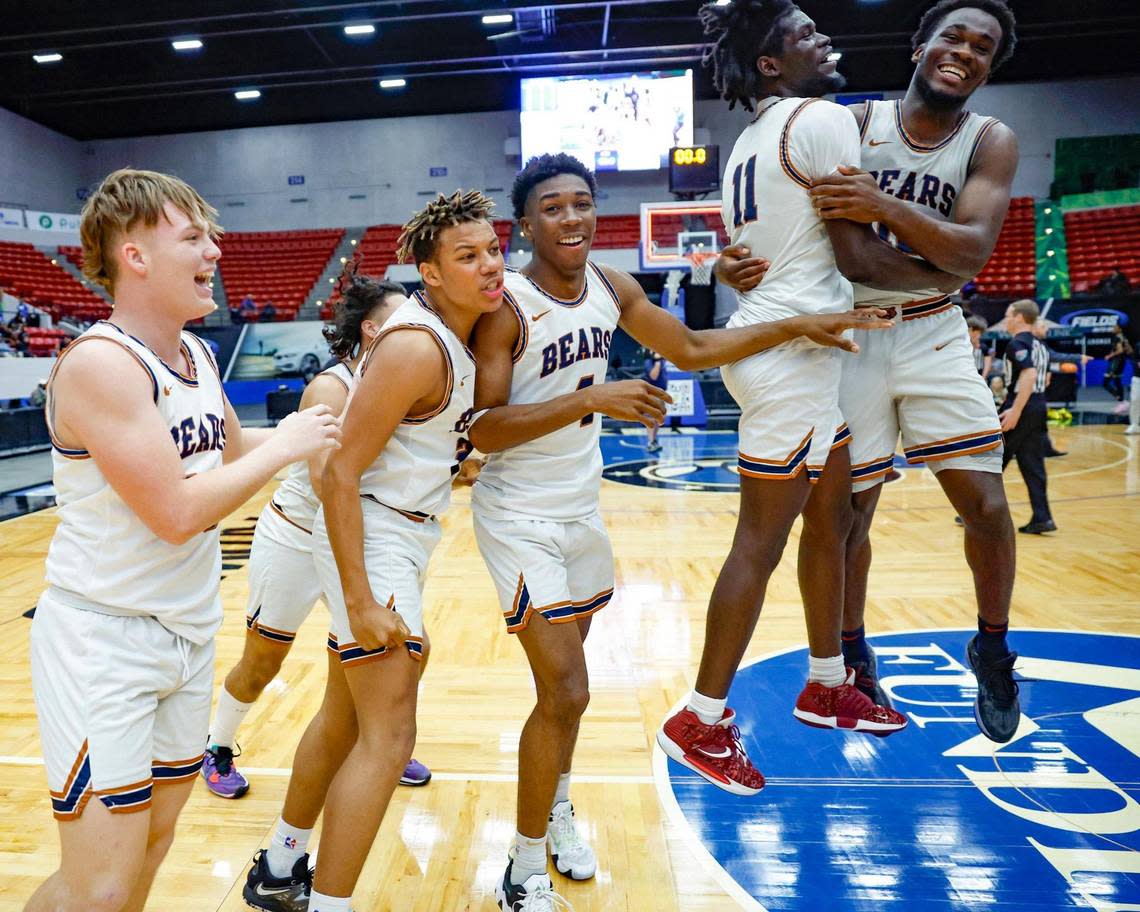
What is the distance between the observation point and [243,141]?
23016 millimetres

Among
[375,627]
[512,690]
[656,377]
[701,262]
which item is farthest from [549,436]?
[701,262]

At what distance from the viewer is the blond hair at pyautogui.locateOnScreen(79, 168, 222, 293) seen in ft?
5.92

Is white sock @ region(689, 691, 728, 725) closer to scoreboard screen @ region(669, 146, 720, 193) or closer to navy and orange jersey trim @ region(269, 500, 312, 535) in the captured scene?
navy and orange jersey trim @ region(269, 500, 312, 535)

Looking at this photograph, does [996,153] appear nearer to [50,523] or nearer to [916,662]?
[916,662]

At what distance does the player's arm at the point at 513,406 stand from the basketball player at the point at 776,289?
0.35 metres

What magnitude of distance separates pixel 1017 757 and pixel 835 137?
2517 mm

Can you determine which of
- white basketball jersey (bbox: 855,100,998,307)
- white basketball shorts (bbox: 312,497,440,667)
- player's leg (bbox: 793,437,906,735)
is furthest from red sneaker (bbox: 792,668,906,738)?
white basketball shorts (bbox: 312,497,440,667)

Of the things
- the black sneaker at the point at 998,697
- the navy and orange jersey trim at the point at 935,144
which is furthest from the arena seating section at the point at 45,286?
the black sneaker at the point at 998,697

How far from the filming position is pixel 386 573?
88.8 inches

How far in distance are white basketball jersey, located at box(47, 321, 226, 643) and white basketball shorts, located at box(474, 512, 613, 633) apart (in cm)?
81

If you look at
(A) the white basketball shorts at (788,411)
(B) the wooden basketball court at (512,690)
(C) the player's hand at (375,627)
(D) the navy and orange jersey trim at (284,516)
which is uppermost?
(A) the white basketball shorts at (788,411)

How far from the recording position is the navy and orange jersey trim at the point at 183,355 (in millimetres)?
1812

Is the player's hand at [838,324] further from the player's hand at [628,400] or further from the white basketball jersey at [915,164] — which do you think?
the player's hand at [628,400]

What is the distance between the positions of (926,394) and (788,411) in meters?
0.51
